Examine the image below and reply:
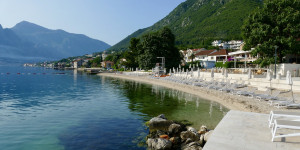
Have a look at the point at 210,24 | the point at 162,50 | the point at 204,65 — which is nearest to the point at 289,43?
the point at 162,50

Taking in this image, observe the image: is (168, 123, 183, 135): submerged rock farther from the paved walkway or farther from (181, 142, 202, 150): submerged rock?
the paved walkway

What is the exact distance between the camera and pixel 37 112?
17547 mm

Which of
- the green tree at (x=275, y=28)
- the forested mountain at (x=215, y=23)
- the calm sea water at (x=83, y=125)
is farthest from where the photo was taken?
the forested mountain at (x=215, y=23)

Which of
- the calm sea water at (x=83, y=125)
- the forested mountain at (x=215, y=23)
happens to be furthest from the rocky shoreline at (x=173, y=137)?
the forested mountain at (x=215, y=23)

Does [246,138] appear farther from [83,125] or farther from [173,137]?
[83,125]

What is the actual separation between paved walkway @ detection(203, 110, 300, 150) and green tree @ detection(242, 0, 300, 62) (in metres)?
21.7

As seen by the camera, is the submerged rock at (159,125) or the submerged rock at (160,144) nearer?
the submerged rock at (160,144)

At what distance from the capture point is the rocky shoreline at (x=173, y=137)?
9094 millimetres

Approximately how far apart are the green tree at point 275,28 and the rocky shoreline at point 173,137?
20855 millimetres

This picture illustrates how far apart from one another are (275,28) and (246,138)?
24677 mm

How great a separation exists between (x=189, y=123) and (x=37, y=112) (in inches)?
498

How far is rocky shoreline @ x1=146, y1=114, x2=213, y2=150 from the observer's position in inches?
358

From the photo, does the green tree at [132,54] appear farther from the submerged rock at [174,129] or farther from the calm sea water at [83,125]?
the submerged rock at [174,129]

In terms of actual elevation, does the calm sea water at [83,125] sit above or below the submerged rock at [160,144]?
below
